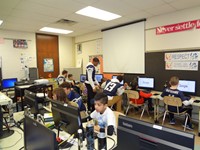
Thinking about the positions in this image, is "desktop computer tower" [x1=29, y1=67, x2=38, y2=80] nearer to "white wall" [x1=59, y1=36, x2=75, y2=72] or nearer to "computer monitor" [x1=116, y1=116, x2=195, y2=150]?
"white wall" [x1=59, y1=36, x2=75, y2=72]

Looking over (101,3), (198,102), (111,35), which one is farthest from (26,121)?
(111,35)

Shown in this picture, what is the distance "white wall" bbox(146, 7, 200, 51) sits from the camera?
3605 millimetres

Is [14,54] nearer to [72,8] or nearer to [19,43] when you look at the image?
A: [19,43]

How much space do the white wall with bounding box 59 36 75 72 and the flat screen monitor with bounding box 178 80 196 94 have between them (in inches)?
185

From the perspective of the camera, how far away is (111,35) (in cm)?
539

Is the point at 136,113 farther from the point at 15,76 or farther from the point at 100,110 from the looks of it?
the point at 15,76

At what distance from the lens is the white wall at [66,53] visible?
21.9 ft

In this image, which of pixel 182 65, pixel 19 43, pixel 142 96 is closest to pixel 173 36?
pixel 182 65

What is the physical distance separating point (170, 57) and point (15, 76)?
5148 millimetres

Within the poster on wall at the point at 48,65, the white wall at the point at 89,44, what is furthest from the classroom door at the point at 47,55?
the white wall at the point at 89,44

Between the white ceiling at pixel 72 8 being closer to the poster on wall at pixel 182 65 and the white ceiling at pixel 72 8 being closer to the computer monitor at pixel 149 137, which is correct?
the poster on wall at pixel 182 65

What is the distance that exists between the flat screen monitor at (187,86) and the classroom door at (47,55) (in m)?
4.74

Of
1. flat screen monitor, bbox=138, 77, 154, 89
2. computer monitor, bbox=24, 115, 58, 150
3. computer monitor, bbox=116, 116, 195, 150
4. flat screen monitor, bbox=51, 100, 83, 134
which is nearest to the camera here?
computer monitor, bbox=116, 116, 195, 150

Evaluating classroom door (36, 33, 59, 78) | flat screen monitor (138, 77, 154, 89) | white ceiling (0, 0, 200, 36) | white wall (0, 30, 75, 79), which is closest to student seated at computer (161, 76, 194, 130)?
flat screen monitor (138, 77, 154, 89)
